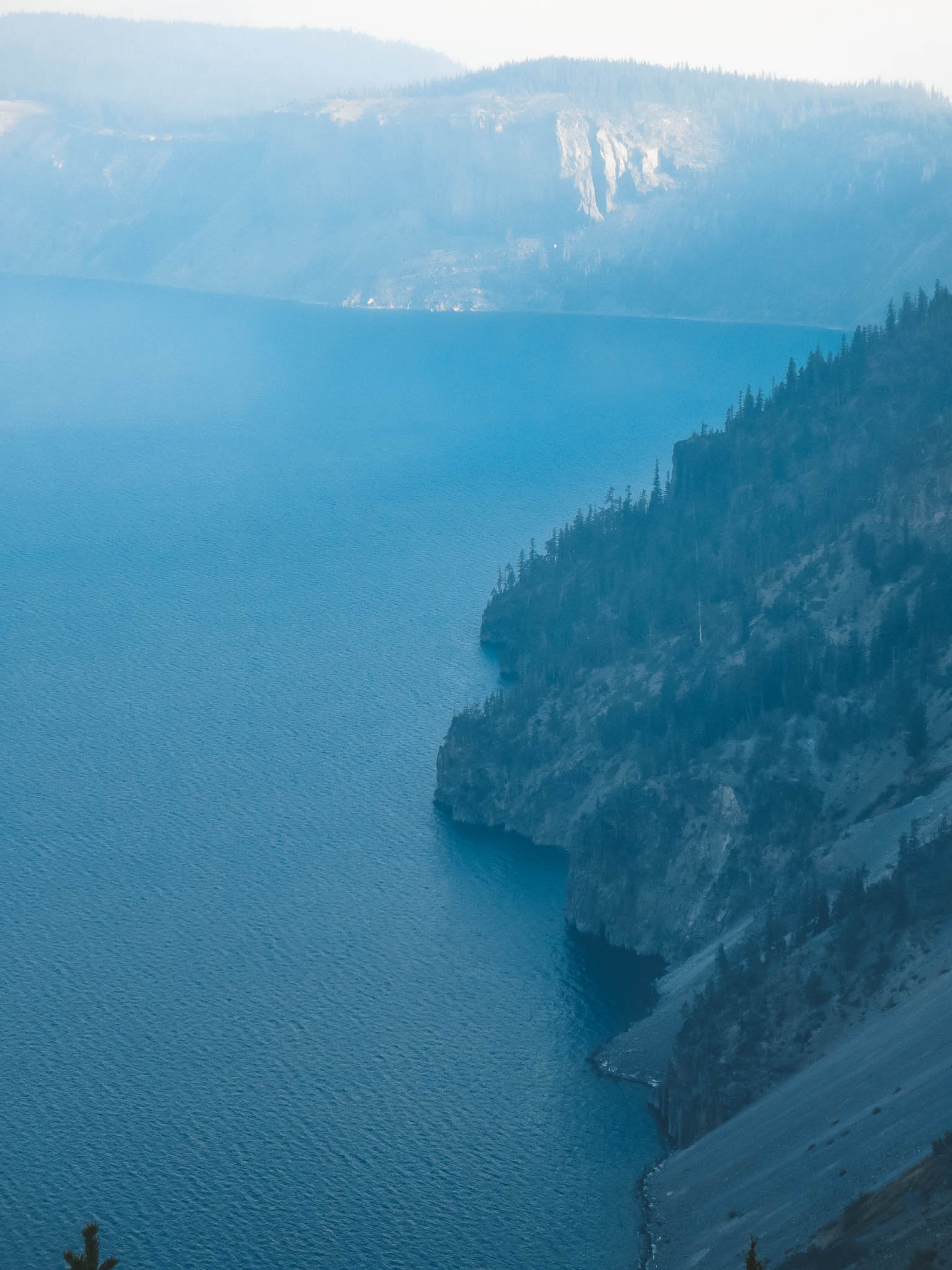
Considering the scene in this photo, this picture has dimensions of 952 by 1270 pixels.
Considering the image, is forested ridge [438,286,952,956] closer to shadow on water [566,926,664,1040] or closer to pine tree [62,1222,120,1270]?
shadow on water [566,926,664,1040]

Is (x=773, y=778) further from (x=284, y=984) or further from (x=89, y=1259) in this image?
(x=89, y=1259)

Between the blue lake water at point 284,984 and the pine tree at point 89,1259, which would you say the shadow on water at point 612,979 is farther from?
the pine tree at point 89,1259

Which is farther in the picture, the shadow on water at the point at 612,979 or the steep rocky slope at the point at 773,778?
the shadow on water at the point at 612,979

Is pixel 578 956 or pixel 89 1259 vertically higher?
pixel 89 1259

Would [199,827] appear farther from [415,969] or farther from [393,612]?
[393,612]

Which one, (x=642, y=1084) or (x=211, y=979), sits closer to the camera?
(x=642, y=1084)

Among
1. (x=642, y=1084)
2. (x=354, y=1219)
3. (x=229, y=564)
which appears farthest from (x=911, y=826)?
(x=229, y=564)

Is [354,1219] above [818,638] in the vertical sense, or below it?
below

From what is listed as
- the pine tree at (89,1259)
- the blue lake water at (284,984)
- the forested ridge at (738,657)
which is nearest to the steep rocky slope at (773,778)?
the forested ridge at (738,657)

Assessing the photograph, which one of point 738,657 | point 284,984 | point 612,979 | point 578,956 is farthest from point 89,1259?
point 738,657

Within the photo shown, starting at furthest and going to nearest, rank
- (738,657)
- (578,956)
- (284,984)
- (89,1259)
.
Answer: (738,657), (578,956), (284,984), (89,1259)

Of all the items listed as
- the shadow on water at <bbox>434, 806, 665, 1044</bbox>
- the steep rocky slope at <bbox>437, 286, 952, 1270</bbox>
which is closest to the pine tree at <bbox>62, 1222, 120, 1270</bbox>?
the steep rocky slope at <bbox>437, 286, 952, 1270</bbox>
